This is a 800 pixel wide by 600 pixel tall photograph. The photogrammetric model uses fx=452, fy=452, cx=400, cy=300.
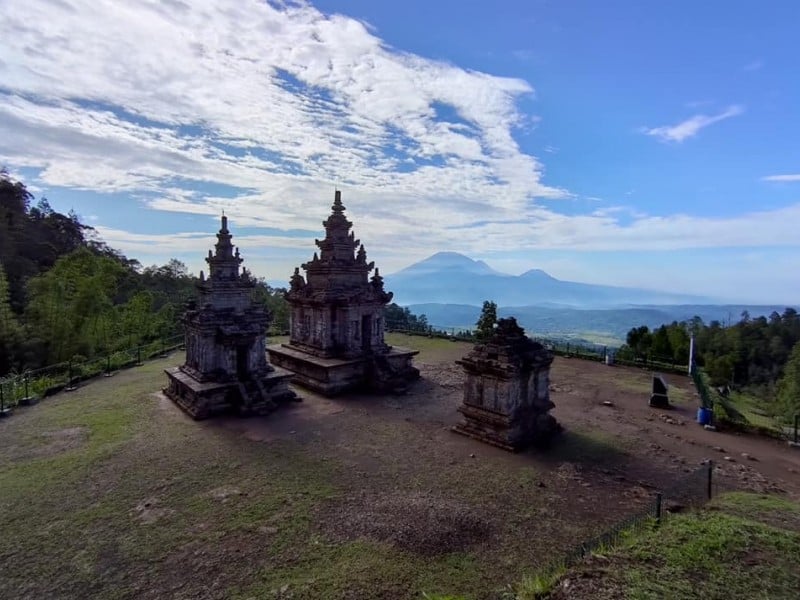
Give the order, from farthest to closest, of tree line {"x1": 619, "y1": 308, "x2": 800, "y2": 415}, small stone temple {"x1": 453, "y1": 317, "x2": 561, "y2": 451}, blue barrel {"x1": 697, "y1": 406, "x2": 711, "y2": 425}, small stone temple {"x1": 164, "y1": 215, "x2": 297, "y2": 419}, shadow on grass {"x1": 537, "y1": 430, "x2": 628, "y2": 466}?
tree line {"x1": 619, "y1": 308, "x2": 800, "y2": 415}
small stone temple {"x1": 164, "y1": 215, "x2": 297, "y2": 419}
blue barrel {"x1": 697, "y1": 406, "x2": 711, "y2": 425}
small stone temple {"x1": 453, "y1": 317, "x2": 561, "y2": 451}
shadow on grass {"x1": 537, "y1": 430, "x2": 628, "y2": 466}

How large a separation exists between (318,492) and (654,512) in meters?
7.56

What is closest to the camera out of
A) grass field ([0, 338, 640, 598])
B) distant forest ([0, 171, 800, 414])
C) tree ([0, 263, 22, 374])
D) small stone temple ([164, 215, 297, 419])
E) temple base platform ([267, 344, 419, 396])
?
grass field ([0, 338, 640, 598])

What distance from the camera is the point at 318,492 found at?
11023 millimetres

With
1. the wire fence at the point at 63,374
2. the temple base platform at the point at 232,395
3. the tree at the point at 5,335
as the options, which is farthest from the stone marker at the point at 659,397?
the tree at the point at 5,335

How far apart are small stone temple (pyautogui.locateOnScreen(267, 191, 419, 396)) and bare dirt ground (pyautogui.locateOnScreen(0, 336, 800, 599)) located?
2.50 meters

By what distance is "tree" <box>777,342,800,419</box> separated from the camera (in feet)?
98.0

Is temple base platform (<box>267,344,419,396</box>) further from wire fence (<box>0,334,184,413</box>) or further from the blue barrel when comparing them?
the blue barrel

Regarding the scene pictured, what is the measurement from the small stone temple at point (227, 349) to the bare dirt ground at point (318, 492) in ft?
3.54

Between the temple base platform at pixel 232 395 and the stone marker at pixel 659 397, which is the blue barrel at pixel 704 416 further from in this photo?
the temple base platform at pixel 232 395

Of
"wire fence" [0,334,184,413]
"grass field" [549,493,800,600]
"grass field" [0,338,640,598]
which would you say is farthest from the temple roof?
"grass field" [549,493,800,600]

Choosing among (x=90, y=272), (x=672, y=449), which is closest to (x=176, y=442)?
(x=672, y=449)

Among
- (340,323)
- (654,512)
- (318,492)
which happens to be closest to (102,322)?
(340,323)

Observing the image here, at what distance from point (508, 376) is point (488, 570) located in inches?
275

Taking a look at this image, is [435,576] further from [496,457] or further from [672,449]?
[672,449]
